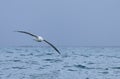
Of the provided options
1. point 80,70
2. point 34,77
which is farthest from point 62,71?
point 34,77

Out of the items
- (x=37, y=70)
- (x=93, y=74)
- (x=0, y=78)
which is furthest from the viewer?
(x=37, y=70)

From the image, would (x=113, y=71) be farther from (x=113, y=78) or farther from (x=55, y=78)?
(x=55, y=78)

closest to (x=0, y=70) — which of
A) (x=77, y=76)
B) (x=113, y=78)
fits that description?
(x=77, y=76)

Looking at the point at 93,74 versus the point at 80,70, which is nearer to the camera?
the point at 93,74

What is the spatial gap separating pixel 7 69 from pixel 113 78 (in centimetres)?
1137

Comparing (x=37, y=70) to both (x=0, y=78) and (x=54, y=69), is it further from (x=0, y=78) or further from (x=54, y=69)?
(x=0, y=78)

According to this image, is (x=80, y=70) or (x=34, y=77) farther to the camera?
(x=80, y=70)

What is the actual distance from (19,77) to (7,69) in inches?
271

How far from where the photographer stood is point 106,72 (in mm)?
43406

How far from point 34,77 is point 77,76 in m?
3.72

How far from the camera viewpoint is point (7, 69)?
4509cm

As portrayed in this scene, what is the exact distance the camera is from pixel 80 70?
4512 cm

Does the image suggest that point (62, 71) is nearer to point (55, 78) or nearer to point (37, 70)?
point (37, 70)

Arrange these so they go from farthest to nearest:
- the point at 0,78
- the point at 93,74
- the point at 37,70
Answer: the point at 37,70 < the point at 93,74 < the point at 0,78
